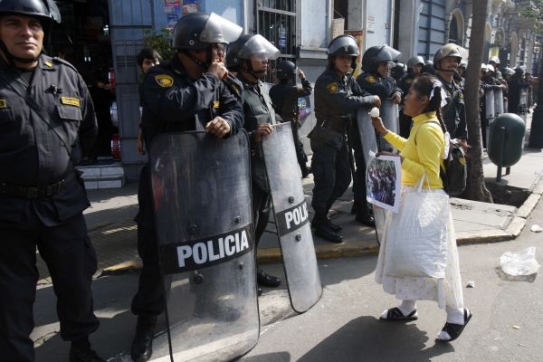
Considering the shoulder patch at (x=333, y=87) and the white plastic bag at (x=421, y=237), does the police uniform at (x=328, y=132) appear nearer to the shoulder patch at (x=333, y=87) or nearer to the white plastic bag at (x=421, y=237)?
the shoulder patch at (x=333, y=87)

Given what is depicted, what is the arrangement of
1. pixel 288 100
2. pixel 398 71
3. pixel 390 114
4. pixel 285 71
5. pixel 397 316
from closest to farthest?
pixel 397 316 → pixel 390 114 → pixel 288 100 → pixel 285 71 → pixel 398 71

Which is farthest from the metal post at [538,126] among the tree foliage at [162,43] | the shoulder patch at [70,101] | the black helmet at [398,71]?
the shoulder patch at [70,101]

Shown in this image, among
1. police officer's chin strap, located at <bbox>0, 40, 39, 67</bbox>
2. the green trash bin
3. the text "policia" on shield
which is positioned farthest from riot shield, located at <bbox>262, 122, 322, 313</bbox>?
the green trash bin

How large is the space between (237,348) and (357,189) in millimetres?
2762

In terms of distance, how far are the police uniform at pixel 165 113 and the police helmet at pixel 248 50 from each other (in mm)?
634

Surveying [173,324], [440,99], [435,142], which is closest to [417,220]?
[435,142]

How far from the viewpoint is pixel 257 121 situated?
Result: 348 centimetres

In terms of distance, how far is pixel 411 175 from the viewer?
10.00 ft

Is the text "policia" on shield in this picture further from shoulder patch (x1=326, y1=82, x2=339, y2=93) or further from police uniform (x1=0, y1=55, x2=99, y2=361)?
shoulder patch (x1=326, y1=82, x2=339, y2=93)

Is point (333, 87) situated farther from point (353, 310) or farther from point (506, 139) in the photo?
point (506, 139)

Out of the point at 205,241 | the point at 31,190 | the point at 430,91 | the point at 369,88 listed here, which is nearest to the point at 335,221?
the point at 369,88

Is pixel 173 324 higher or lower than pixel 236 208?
lower

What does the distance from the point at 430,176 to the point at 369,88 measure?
2.25 meters

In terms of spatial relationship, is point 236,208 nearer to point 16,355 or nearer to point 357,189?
point 16,355
